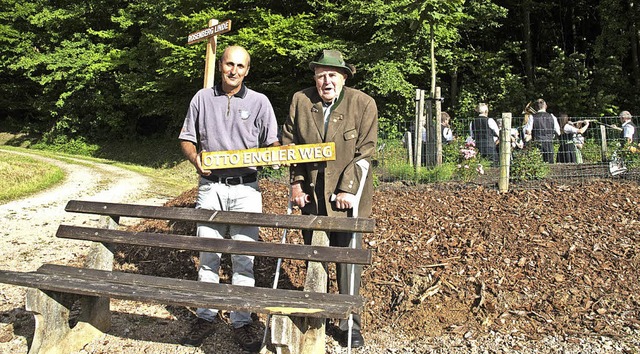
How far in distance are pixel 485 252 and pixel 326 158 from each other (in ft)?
7.79

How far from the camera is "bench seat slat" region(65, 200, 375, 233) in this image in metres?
3.59

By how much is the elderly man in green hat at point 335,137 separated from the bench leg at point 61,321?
5.35ft

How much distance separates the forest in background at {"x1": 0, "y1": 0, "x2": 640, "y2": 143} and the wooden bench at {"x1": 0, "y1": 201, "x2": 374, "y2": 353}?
757 centimetres

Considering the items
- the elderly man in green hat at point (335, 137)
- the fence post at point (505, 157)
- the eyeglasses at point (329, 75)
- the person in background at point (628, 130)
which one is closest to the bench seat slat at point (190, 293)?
the elderly man in green hat at point (335, 137)

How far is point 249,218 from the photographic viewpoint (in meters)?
3.79

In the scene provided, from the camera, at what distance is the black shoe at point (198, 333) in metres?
3.88

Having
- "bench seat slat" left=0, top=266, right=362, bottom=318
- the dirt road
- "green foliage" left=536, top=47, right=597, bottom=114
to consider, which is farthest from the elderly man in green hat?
"green foliage" left=536, top=47, right=597, bottom=114

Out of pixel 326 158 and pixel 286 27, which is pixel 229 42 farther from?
pixel 326 158

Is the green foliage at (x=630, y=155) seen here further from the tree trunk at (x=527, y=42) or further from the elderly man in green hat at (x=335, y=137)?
the tree trunk at (x=527, y=42)

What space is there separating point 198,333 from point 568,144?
27.2 feet

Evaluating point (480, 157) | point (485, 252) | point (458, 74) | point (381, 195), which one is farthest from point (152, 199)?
point (458, 74)

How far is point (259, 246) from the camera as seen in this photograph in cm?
363

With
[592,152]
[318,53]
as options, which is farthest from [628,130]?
[318,53]

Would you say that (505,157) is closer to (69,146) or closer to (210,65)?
(210,65)
